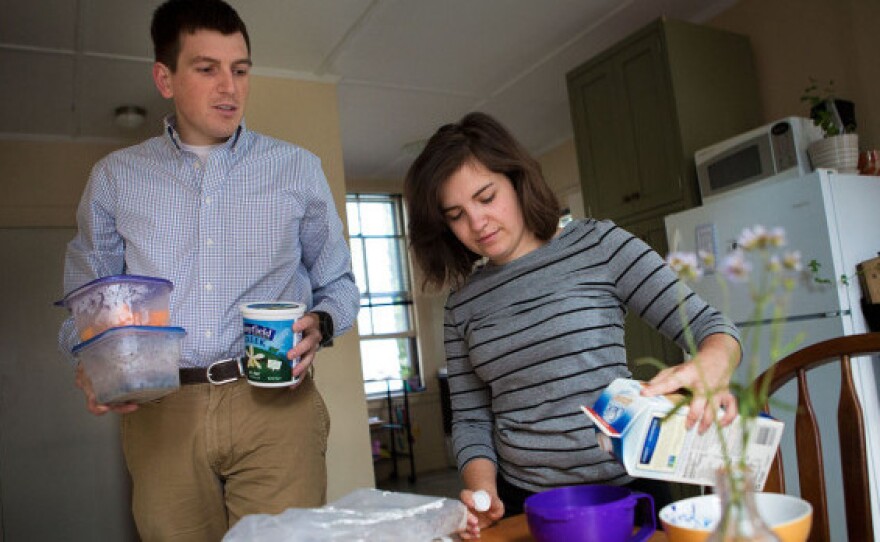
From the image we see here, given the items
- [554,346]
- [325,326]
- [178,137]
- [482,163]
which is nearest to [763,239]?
[554,346]

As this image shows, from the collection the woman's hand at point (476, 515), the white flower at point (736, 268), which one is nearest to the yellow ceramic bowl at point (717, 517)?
the white flower at point (736, 268)

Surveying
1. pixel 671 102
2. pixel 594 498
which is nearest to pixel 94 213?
pixel 594 498

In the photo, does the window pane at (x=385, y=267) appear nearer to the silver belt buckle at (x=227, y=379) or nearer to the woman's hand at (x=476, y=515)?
the silver belt buckle at (x=227, y=379)

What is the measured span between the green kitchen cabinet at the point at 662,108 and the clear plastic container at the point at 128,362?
2947 mm

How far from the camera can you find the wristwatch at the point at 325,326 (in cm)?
139

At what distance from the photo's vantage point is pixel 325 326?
4.60 feet

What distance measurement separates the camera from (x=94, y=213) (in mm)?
1467

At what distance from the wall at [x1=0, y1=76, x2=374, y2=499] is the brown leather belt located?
2.47 metres

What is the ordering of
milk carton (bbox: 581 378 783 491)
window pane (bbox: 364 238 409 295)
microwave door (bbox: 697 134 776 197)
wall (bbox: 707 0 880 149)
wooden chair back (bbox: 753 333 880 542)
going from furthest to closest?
window pane (bbox: 364 238 409 295), wall (bbox: 707 0 880 149), microwave door (bbox: 697 134 776 197), wooden chair back (bbox: 753 333 880 542), milk carton (bbox: 581 378 783 491)

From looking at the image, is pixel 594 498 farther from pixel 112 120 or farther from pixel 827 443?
pixel 112 120

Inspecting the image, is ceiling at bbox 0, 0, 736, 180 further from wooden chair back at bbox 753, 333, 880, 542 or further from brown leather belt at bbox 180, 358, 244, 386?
wooden chair back at bbox 753, 333, 880, 542

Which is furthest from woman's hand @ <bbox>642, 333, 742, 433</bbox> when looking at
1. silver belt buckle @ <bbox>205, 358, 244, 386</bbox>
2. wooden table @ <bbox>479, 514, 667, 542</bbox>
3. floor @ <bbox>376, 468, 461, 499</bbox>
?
floor @ <bbox>376, 468, 461, 499</bbox>

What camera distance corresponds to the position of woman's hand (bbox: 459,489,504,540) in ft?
3.02

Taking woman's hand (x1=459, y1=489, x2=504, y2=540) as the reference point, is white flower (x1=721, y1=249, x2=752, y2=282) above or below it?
above
